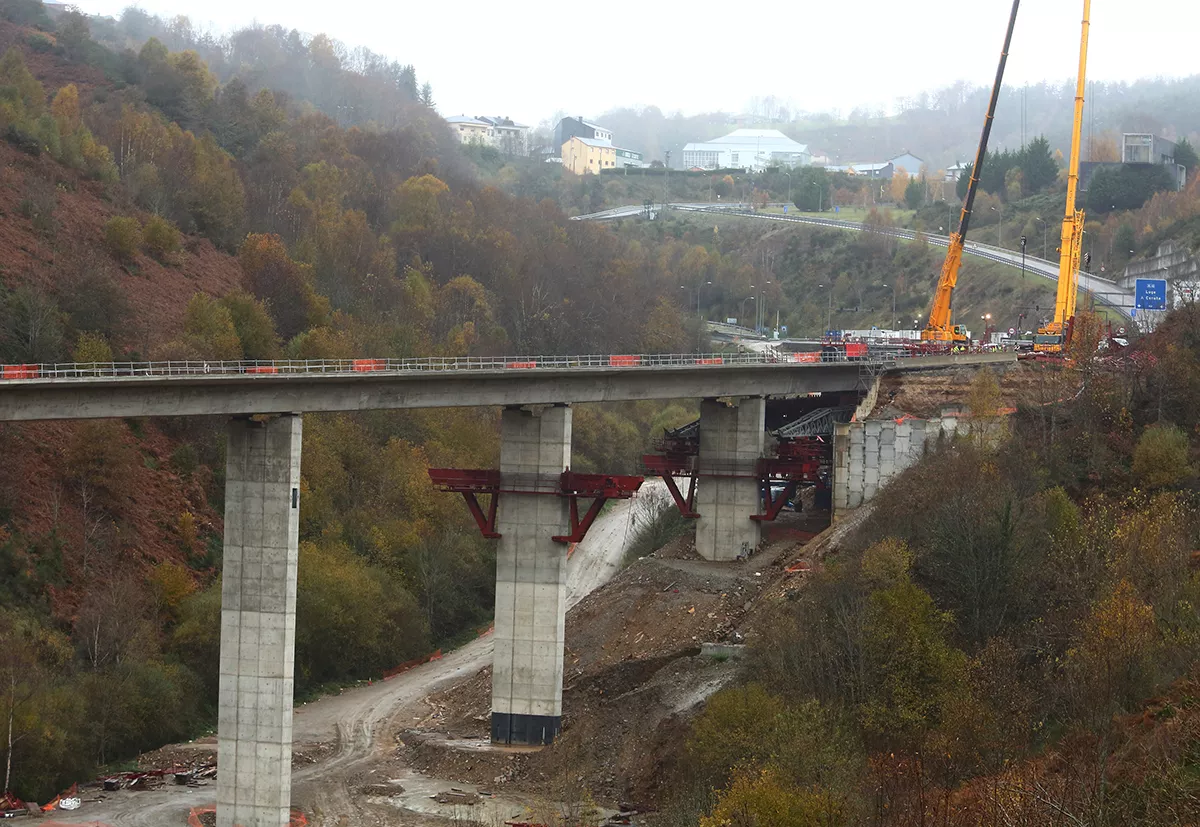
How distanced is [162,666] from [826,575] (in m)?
28.4

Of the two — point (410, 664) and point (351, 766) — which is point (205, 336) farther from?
point (351, 766)

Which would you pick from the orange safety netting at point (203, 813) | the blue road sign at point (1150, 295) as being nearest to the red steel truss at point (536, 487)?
the orange safety netting at point (203, 813)

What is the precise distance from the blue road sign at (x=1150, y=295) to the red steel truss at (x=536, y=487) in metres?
46.7

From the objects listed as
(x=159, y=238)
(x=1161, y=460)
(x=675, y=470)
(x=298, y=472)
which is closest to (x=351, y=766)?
(x=298, y=472)

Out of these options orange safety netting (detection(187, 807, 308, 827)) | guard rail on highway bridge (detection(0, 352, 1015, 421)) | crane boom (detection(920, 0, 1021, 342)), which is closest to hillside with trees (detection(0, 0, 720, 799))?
orange safety netting (detection(187, 807, 308, 827))

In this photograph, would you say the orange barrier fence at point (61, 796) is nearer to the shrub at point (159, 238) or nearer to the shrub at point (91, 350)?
the shrub at point (91, 350)

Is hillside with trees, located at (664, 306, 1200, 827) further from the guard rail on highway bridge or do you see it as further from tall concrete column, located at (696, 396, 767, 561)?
the guard rail on highway bridge

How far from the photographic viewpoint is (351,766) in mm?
74688

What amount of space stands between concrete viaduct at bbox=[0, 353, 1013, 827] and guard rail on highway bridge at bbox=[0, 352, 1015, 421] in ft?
0.26

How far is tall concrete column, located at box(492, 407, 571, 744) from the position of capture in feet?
259

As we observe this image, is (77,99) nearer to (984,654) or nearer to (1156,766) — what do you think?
(984,654)

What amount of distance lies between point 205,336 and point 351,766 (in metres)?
40.5

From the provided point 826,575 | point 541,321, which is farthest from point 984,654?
point 541,321

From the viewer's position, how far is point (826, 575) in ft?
258
